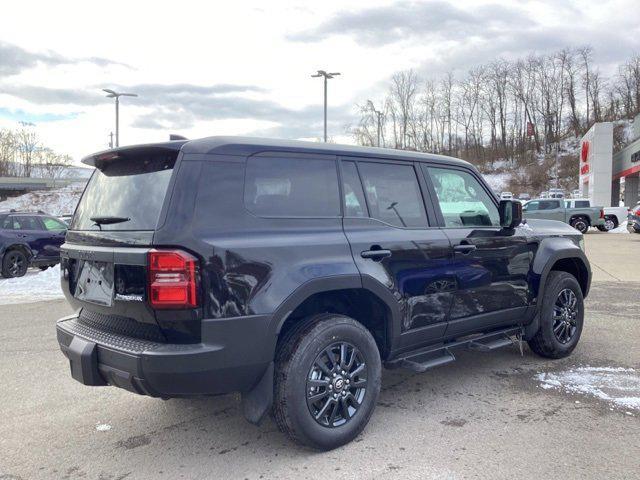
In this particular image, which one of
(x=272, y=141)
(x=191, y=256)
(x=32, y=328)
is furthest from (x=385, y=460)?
(x=32, y=328)

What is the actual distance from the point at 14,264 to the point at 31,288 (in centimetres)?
188

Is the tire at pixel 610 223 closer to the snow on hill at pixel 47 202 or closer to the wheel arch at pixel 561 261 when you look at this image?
the wheel arch at pixel 561 261

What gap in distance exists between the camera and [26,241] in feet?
40.8

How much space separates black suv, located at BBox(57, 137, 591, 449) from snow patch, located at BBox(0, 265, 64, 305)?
6.69 metres

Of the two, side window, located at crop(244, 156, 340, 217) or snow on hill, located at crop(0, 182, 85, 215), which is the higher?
snow on hill, located at crop(0, 182, 85, 215)

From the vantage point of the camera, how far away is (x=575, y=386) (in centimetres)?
449

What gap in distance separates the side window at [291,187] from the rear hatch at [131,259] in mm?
475

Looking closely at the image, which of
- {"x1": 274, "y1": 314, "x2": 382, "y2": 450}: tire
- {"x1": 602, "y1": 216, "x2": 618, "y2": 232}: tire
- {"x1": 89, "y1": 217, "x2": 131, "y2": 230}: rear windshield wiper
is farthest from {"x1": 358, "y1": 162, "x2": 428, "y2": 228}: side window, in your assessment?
{"x1": 602, "y1": 216, "x2": 618, "y2": 232}: tire

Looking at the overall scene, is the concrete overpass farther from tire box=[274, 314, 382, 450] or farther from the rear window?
tire box=[274, 314, 382, 450]

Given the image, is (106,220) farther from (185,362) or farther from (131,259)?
(185,362)

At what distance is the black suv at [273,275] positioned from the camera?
294 centimetres

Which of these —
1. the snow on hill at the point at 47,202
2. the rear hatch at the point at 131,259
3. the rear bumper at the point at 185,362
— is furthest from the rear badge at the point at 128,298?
the snow on hill at the point at 47,202

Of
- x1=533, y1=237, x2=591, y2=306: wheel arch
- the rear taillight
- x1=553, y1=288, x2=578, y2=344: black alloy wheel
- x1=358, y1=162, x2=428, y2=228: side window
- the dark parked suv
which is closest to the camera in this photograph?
the rear taillight

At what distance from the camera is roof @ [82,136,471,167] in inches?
124
